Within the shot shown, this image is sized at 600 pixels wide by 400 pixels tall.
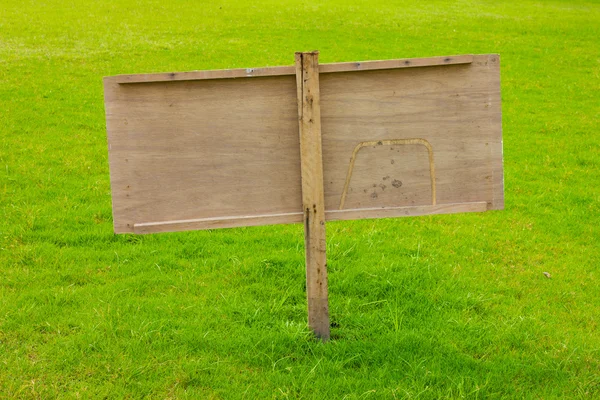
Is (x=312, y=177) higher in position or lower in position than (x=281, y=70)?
lower

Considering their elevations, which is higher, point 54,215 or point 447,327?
point 54,215

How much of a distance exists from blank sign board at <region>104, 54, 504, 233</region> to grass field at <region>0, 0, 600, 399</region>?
3.35 feet

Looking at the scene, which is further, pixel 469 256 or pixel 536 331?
pixel 469 256

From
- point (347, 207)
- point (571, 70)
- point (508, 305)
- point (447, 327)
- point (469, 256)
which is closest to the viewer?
point (347, 207)

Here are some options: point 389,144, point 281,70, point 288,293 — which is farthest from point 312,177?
point 288,293

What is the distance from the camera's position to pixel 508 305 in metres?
6.30

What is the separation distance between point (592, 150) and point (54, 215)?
8961 mm

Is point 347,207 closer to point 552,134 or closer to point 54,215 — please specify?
point 54,215

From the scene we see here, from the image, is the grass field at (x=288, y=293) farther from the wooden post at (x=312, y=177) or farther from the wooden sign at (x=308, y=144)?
the wooden sign at (x=308, y=144)

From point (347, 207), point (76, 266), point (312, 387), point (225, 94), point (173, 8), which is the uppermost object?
point (173, 8)

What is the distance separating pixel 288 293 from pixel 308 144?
1.84 meters

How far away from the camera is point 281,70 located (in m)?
4.88

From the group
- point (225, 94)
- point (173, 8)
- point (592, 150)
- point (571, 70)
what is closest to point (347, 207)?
point (225, 94)

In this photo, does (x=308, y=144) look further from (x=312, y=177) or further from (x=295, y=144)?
(x=312, y=177)
